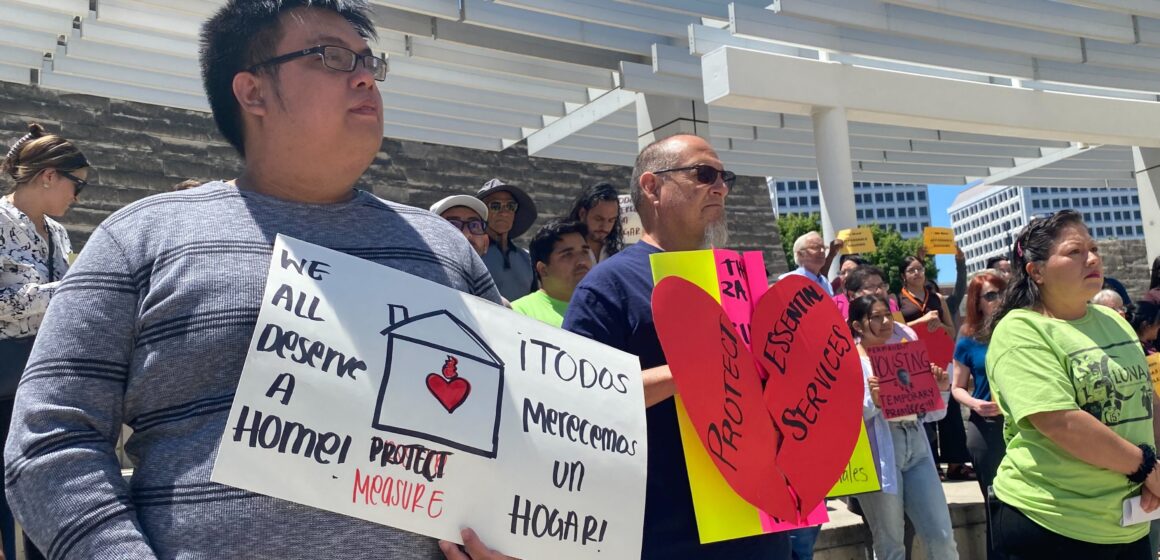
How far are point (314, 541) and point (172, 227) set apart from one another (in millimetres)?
497

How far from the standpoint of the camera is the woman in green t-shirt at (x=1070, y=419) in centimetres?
301

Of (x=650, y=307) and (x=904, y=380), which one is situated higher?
(x=650, y=307)

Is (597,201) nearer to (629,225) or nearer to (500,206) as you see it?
(500,206)

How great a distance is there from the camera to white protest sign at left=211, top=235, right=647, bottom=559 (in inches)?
51.4

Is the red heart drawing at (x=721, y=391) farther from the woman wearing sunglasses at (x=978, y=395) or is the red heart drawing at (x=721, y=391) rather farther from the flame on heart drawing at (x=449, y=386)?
the woman wearing sunglasses at (x=978, y=395)

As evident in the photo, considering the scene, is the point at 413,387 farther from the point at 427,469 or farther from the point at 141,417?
the point at 141,417

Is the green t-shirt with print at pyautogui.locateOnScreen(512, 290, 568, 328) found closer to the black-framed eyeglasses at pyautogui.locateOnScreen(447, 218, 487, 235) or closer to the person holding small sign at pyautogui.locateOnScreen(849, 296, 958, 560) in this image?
the black-framed eyeglasses at pyautogui.locateOnScreen(447, 218, 487, 235)

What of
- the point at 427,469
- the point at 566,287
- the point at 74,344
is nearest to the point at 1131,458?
the point at 566,287

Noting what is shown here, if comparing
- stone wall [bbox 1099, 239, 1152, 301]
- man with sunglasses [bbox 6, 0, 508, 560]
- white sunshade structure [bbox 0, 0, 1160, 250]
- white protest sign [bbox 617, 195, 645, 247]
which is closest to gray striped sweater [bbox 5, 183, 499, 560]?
man with sunglasses [bbox 6, 0, 508, 560]

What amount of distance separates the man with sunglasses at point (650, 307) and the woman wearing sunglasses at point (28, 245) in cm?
172

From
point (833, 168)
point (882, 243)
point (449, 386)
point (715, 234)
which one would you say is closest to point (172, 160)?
point (833, 168)

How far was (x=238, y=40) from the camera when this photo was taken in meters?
1.62

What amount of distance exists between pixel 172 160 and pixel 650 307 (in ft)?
31.6

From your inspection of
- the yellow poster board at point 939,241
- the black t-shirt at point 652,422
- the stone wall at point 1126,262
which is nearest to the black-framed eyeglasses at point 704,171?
the black t-shirt at point 652,422
